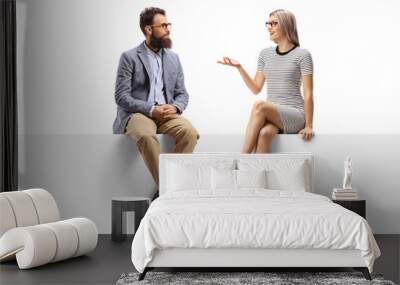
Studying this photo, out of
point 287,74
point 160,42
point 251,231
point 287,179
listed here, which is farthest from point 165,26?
point 251,231

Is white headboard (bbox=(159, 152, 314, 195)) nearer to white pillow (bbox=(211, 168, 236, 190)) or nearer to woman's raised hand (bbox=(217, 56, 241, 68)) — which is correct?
white pillow (bbox=(211, 168, 236, 190))

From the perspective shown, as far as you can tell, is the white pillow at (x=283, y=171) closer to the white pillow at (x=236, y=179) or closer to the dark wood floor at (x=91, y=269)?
the white pillow at (x=236, y=179)

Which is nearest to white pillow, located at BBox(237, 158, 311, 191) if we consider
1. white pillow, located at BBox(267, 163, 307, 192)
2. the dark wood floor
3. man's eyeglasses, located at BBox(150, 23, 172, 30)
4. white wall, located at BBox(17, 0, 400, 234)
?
white pillow, located at BBox(267, 163, 307, 192)

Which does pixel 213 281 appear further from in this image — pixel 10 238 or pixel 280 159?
pixel 280 159

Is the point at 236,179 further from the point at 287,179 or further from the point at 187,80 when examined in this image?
the point at 187,80

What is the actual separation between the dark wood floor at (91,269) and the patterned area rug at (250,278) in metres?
0.17

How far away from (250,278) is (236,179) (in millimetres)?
1730

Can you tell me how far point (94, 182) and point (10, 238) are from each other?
215 centimetres

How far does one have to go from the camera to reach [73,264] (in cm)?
584

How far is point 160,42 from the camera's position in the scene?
7.84 metres

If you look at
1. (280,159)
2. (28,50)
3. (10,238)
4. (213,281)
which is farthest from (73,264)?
(28,50)

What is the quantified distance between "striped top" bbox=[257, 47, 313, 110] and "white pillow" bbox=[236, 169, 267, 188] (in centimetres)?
112

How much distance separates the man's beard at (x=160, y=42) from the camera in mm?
7828

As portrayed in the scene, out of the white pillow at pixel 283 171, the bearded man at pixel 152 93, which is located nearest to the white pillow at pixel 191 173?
the white pillow at pixel 283 171
